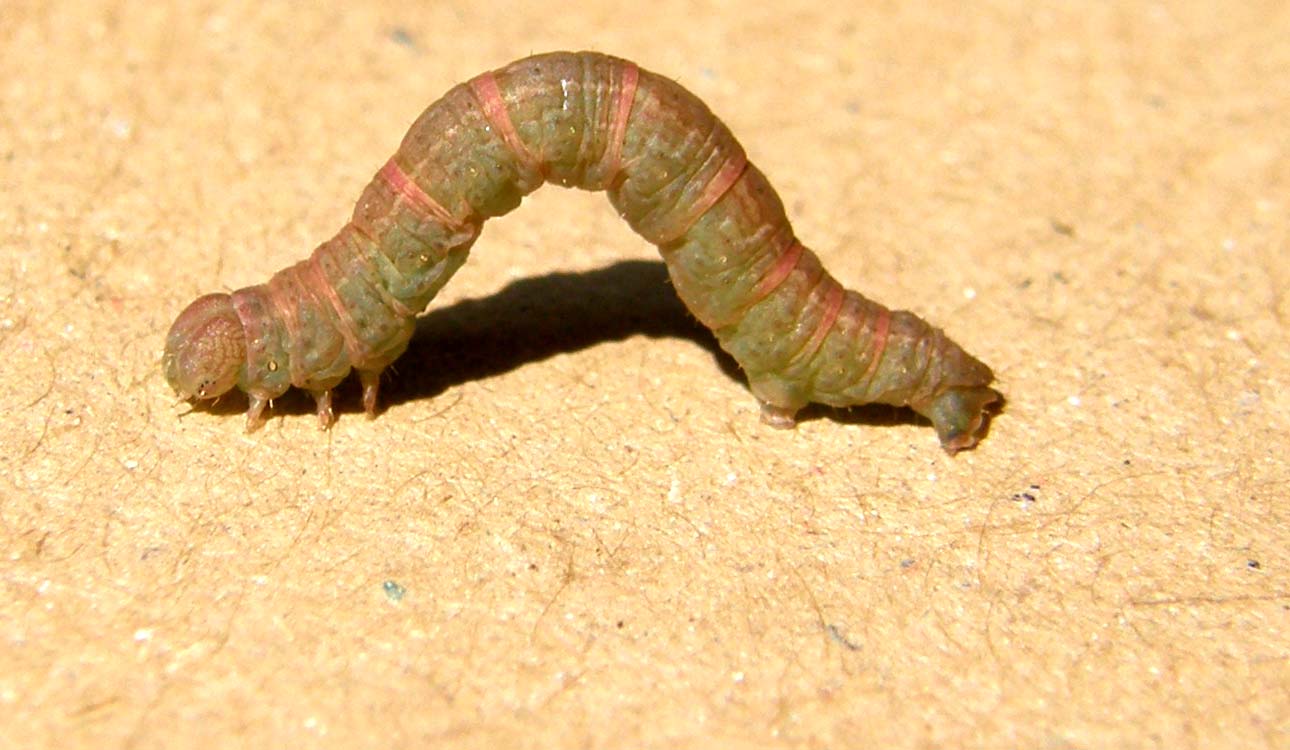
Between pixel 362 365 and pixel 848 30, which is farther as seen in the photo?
pixel 848 30

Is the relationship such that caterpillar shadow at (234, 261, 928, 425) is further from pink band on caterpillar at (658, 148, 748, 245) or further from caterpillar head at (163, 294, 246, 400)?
pink band on caterpillar at (658, 148, 748, 245)

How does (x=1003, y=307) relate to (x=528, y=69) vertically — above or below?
below

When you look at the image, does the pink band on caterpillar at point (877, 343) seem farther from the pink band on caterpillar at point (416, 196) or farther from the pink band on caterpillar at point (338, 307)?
the pink band on caterpillar at point (338, 307)

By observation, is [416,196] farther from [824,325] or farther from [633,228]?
[824,325]

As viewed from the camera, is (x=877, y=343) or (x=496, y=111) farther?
(x=877, y=343)

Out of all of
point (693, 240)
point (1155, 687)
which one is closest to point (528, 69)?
point (693, 240)

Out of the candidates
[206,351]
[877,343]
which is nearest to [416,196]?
[206,351]

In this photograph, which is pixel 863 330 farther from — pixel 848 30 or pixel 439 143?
pixel 848 30
